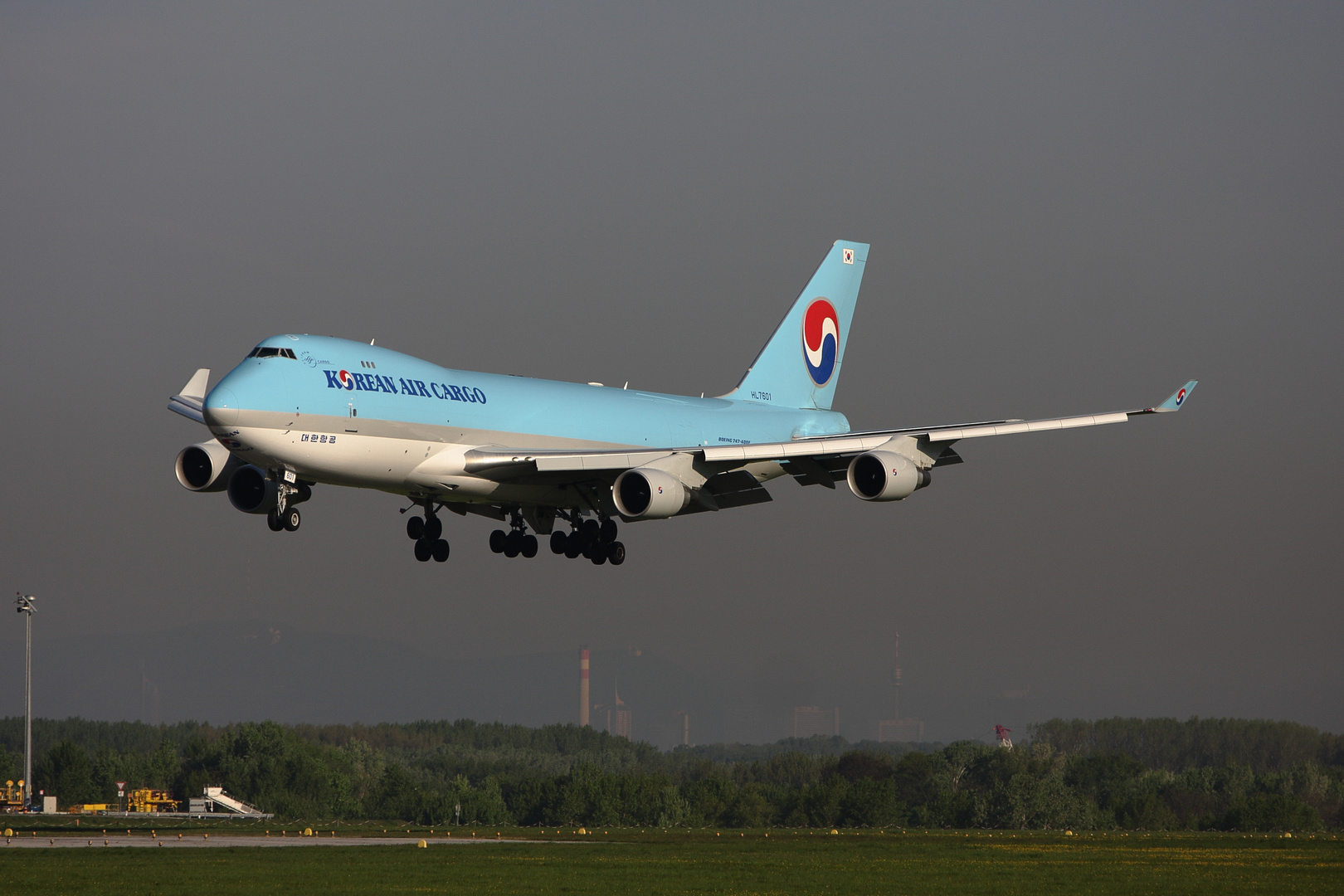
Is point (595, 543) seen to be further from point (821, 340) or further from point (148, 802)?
point (148, 802)

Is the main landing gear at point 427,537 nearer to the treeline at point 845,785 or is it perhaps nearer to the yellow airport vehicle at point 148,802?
the treeline at point 845,785

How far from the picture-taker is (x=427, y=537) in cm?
4966

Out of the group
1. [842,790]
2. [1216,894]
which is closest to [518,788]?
[842,790]

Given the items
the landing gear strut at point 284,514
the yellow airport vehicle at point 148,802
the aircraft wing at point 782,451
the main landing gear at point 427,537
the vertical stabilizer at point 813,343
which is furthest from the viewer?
the yellow airport vehicle at point 148,802

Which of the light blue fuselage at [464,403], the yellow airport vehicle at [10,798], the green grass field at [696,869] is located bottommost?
the yellow airport vehicle at [10,798]

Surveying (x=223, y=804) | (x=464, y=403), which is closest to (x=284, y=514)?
(x=464, y=403)

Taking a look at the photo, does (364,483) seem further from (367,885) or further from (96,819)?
(96,819)

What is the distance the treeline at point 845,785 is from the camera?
135 meters

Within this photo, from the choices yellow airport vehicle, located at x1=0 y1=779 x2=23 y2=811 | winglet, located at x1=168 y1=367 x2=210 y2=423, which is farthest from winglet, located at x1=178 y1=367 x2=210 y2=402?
yellow airport vehicle, located at x1=0 y1=779 x2=23 y2=811

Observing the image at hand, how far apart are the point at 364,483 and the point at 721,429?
16480 mm

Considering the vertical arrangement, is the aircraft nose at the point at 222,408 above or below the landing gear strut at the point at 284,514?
above

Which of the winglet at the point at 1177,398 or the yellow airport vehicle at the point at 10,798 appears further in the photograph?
the yellow airport vehicle at the point at 10,798

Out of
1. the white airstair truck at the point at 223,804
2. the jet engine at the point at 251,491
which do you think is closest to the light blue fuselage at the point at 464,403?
the jet engine at the point at 251,491

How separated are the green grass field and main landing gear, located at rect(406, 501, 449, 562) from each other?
10.9 meters
